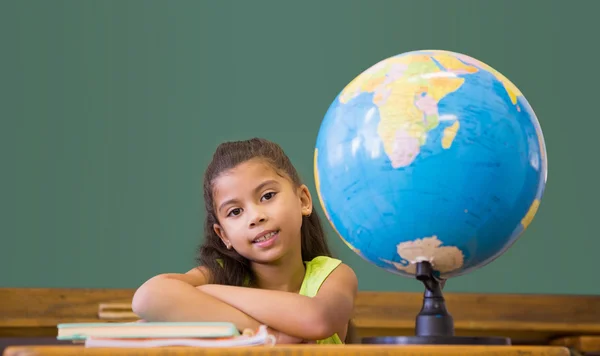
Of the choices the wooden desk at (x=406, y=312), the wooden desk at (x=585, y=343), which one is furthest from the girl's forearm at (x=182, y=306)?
the wooden desk at (x=585, y=343)

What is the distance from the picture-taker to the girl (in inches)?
56.4

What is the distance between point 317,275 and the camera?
5.83 ft

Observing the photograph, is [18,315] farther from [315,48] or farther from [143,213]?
[315,48]

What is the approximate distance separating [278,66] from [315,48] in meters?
0.19

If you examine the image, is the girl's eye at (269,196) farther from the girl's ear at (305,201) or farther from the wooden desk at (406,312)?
the wooden desk at (406,312)

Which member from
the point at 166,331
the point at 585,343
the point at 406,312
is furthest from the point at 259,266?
the point at 585,343

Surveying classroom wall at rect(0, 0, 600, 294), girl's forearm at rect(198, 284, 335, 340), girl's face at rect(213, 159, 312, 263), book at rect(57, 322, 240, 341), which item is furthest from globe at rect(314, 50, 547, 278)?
classroom wall at rect(0, 0, 600, 294)

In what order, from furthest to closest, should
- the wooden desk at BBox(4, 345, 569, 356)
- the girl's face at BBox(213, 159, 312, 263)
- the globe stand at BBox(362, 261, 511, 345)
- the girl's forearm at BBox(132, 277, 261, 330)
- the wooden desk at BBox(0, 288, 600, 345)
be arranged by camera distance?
the wooden desk at BBox(0, 288, 600, 345), the girl's face at BBox(213, 159, 312, 263), the girl's forearm at BBox(132, 277, 261, 330), the globe stand at BBox(362, 261, 511, 345), the wooden desk at BBox(4, 345, 569, 356)

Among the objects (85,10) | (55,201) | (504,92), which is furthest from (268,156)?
(85,10)

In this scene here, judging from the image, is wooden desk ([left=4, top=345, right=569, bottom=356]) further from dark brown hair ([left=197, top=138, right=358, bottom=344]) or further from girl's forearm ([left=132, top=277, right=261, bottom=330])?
dark brown hair ([left=197, top=138, right=358, bottom=344])

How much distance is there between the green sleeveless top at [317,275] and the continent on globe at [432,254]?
0.39 meters

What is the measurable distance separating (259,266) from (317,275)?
0.39 ft

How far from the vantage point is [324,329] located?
1.45m

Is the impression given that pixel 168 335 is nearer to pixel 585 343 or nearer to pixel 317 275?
pixel 317 275
